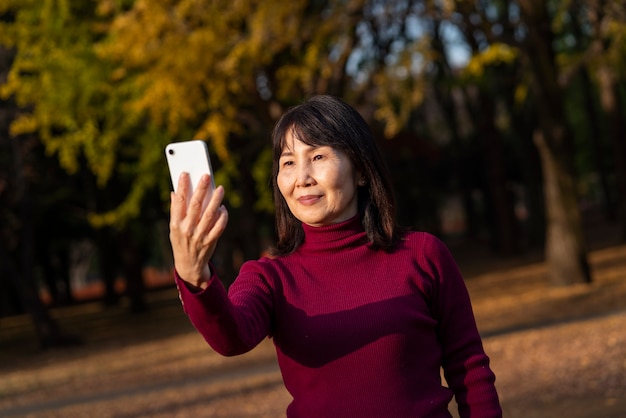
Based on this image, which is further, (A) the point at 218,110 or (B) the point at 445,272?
(A) the point at 218,110

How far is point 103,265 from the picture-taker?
38625 mm

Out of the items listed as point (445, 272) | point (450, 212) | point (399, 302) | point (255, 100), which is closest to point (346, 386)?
point (399, 302)

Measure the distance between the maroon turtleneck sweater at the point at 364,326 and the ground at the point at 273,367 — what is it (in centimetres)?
588

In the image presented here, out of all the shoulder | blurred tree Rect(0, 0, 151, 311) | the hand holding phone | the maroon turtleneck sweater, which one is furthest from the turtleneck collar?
blurred tree Rect(0, 0, 151, 311)

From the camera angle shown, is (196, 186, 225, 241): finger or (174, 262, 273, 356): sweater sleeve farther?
(174, 262, 273, 356): sweater sleeve

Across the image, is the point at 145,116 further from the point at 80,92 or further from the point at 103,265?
the point at 103,265

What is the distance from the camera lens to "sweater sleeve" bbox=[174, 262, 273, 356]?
2400 mm

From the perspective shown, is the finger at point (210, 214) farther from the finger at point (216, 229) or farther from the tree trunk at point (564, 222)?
the tree trunk at point (564, 222)

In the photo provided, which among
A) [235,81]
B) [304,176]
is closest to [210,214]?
[304,176]

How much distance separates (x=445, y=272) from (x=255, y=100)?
48.3ft

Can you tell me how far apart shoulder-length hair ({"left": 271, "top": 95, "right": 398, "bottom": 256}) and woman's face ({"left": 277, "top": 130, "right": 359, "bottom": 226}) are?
28 millimetres

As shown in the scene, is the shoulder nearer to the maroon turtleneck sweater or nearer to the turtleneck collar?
the maroon turtleneck sweater

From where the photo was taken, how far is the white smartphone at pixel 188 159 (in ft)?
7.79

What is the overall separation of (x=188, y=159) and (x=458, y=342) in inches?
38.0
